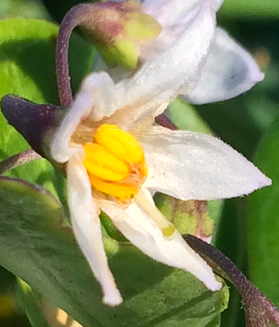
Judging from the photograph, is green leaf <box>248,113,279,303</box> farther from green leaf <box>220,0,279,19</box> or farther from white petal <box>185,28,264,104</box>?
green leaf <box>220,0,279,19</box>

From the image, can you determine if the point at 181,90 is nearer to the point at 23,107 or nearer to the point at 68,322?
the point at 23,107

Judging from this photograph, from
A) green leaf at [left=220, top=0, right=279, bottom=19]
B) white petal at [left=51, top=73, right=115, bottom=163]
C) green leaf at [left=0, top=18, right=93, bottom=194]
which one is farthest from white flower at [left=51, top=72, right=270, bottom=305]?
green leaf at [left=220, top=0, right=279, bottom=19]

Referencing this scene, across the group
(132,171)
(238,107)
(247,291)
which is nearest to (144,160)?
(132,171)

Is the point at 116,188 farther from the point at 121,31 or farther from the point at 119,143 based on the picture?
the point at 121,31

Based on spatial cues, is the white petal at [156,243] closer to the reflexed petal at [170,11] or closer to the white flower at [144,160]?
the white flower at [144,160]

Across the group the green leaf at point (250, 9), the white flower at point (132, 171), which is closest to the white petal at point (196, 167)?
the white flower at point (132, 171)

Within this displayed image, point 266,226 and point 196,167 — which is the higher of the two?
point 196,167
